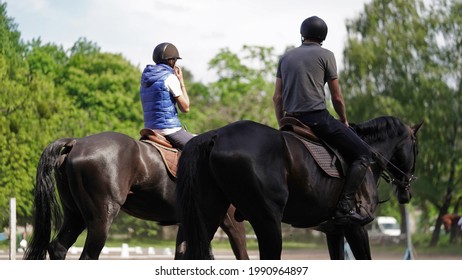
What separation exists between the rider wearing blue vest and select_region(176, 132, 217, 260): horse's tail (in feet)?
10.6

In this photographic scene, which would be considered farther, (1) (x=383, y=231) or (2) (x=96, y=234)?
(1) (x=383, y=231)

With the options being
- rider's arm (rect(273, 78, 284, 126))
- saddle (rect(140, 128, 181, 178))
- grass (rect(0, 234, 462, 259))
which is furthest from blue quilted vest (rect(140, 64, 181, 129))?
grass (rect(0, 234, 462, 259))

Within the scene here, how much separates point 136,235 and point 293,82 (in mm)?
49323

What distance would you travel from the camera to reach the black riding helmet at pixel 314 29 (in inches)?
399

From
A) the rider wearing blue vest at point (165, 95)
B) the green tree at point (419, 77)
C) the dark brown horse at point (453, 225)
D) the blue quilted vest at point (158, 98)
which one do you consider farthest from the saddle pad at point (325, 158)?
the dark brown horse at point (453, 225)

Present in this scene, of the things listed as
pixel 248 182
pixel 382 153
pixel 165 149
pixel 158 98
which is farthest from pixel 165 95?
pixel 248 182

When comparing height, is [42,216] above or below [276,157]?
below

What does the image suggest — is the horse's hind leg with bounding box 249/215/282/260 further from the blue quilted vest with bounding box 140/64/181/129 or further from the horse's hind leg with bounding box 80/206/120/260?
the blue quilted vest with bounding box 140/64/181/129

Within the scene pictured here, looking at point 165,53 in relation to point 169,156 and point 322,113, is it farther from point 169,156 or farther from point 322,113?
point 322,113

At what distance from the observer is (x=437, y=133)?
48.6 meters

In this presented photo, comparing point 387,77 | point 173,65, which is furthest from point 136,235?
point 173,65

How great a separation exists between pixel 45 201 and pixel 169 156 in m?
1.59

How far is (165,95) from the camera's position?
12.4m
